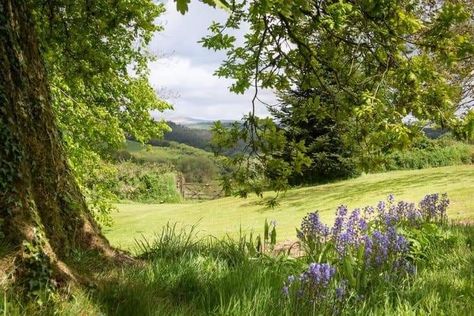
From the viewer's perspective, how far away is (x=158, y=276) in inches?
162

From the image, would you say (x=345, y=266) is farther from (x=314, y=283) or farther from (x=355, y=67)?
(x=355, y=67)

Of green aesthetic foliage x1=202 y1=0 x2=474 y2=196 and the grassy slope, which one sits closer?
green aesthetic foliage x1=202 y1=0 x2=474 y2=196

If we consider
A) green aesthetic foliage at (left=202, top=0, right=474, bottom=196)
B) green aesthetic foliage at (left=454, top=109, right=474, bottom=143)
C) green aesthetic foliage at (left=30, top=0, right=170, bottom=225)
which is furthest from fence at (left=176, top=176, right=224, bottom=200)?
green aesthetic foliage at (left=454, top=109, right=474, bottom=143)

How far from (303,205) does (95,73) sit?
11.5m

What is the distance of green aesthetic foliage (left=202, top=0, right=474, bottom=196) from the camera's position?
4.58 metres

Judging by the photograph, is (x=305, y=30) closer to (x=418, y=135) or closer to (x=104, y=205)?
(x=418, y=135)

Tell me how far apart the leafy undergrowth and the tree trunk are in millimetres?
406

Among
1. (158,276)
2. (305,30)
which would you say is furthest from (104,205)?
(158,276)

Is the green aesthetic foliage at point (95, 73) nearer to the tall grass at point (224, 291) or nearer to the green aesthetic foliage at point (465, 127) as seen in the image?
the tall grass at point (224, 291)

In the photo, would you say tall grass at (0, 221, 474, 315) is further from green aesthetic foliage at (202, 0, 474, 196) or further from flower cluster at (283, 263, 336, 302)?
green aesthetic foliage at (202, 0, 474, 196)

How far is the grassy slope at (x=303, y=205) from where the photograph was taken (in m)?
16.0

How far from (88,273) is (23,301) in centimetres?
97

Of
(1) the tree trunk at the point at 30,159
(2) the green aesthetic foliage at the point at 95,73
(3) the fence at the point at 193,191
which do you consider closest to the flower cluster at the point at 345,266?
(1) the tree trunk at the point at 30,159

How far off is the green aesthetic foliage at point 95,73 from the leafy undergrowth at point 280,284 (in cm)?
399
